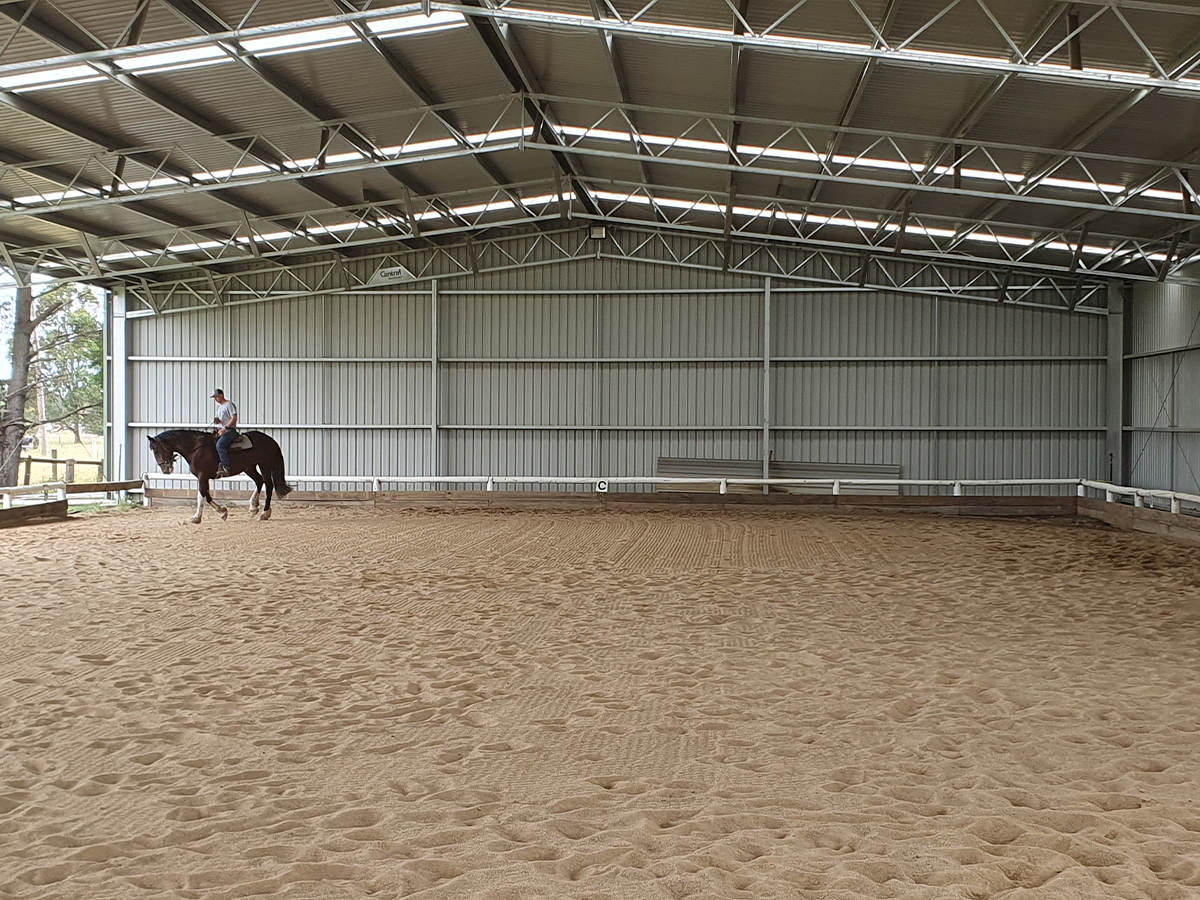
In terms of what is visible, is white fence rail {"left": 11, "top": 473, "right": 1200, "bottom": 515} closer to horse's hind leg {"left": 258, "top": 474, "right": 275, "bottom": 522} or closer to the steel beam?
horse's hind leg {"left": 258, "top": 474, "right": 275, "bottom": 522}

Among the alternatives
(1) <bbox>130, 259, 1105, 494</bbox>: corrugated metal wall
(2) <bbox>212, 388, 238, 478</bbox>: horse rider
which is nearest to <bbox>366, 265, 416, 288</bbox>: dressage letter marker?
(1) <bbox>130, 259, 1105, 494</bbox>: corrugated metal wall

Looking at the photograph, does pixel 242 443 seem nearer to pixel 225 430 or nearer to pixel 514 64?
pixel 225 430

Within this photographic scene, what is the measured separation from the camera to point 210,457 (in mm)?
14219

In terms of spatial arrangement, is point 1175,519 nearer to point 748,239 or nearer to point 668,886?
point 748,239

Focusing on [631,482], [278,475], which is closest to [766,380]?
[631,482]

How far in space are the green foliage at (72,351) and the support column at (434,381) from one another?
16.4 m

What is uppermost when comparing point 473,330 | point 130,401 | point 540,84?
point 540,84

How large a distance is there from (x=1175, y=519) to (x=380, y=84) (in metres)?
13.2

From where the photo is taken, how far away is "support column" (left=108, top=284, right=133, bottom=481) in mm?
22172

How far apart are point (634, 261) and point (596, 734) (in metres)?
17.8

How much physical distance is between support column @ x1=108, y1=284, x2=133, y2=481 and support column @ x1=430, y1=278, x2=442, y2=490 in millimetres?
7557

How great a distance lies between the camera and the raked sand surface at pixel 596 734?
10.5 ft

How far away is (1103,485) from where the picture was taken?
16.8m

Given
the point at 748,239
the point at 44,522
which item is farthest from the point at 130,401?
the point at 748,239
